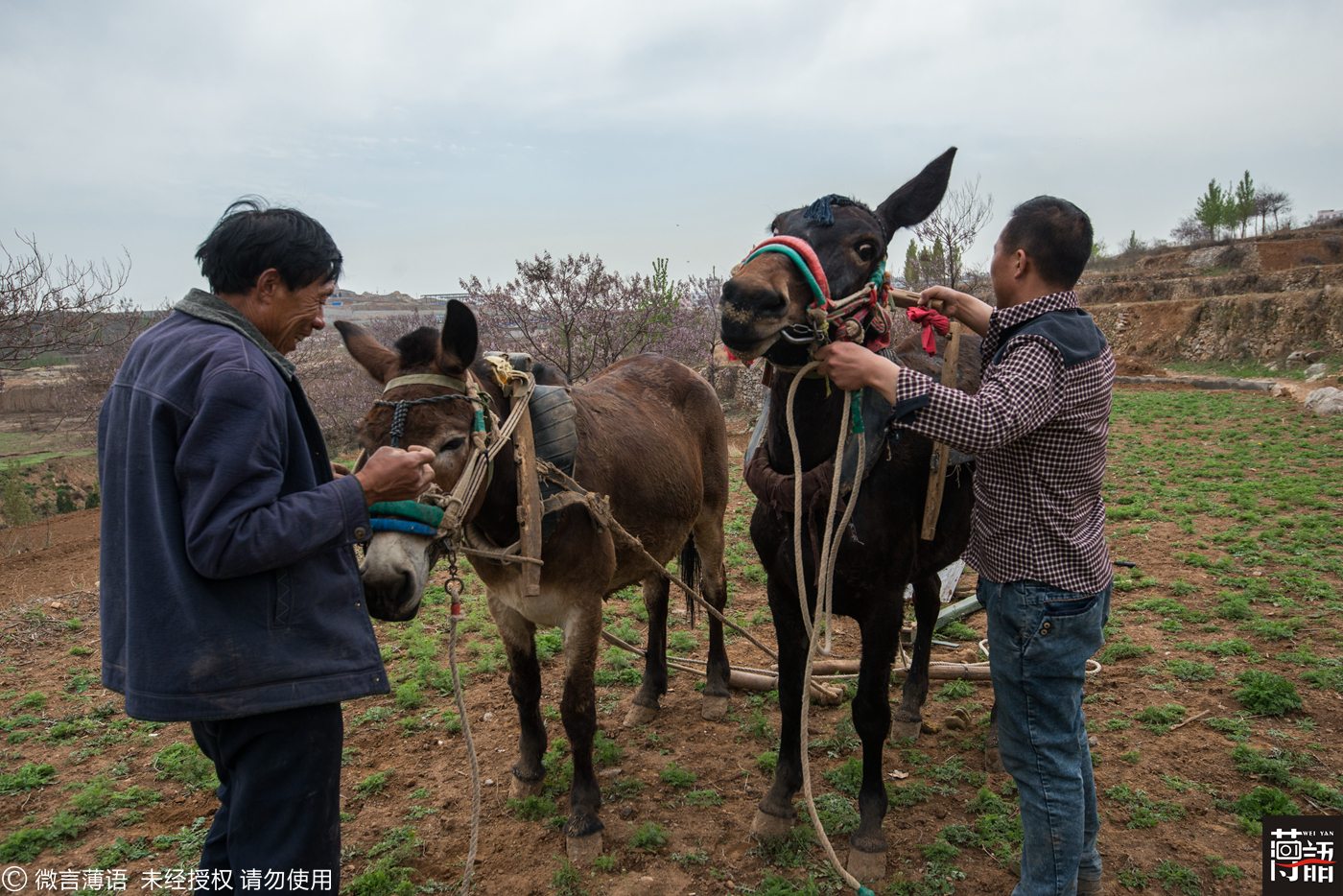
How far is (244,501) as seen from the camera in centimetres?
168

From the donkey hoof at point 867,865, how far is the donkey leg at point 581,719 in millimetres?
1164

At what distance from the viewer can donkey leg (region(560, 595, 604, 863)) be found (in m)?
3.29

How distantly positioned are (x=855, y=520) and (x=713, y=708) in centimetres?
228

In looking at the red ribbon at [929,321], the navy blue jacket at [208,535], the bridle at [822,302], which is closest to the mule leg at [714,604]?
the red ribbon at [929,321]

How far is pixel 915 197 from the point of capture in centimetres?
284

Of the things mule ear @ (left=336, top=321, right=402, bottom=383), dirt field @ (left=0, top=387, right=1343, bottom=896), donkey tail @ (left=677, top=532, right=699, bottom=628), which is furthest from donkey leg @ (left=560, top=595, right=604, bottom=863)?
donkey tail @ (left=677, top=532, right=699, bottom=628)

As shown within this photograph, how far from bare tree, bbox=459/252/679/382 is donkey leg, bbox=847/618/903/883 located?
9617 mm

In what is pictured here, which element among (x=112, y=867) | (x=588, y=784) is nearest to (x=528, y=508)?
(x=588, y=784)

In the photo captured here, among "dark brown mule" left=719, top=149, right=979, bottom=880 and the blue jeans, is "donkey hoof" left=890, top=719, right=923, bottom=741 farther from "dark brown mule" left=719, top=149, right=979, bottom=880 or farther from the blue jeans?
the blue jeans

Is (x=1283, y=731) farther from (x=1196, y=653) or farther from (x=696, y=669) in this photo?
(x=696, y=669)

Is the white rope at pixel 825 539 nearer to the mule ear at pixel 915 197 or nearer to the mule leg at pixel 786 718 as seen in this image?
the mule leg at pixel 786 718

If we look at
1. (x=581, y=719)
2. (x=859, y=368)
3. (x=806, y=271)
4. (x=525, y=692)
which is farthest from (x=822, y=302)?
(x=525, y=692)

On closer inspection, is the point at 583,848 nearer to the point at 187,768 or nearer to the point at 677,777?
the point at 677,777

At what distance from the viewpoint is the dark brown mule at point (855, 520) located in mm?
2521
